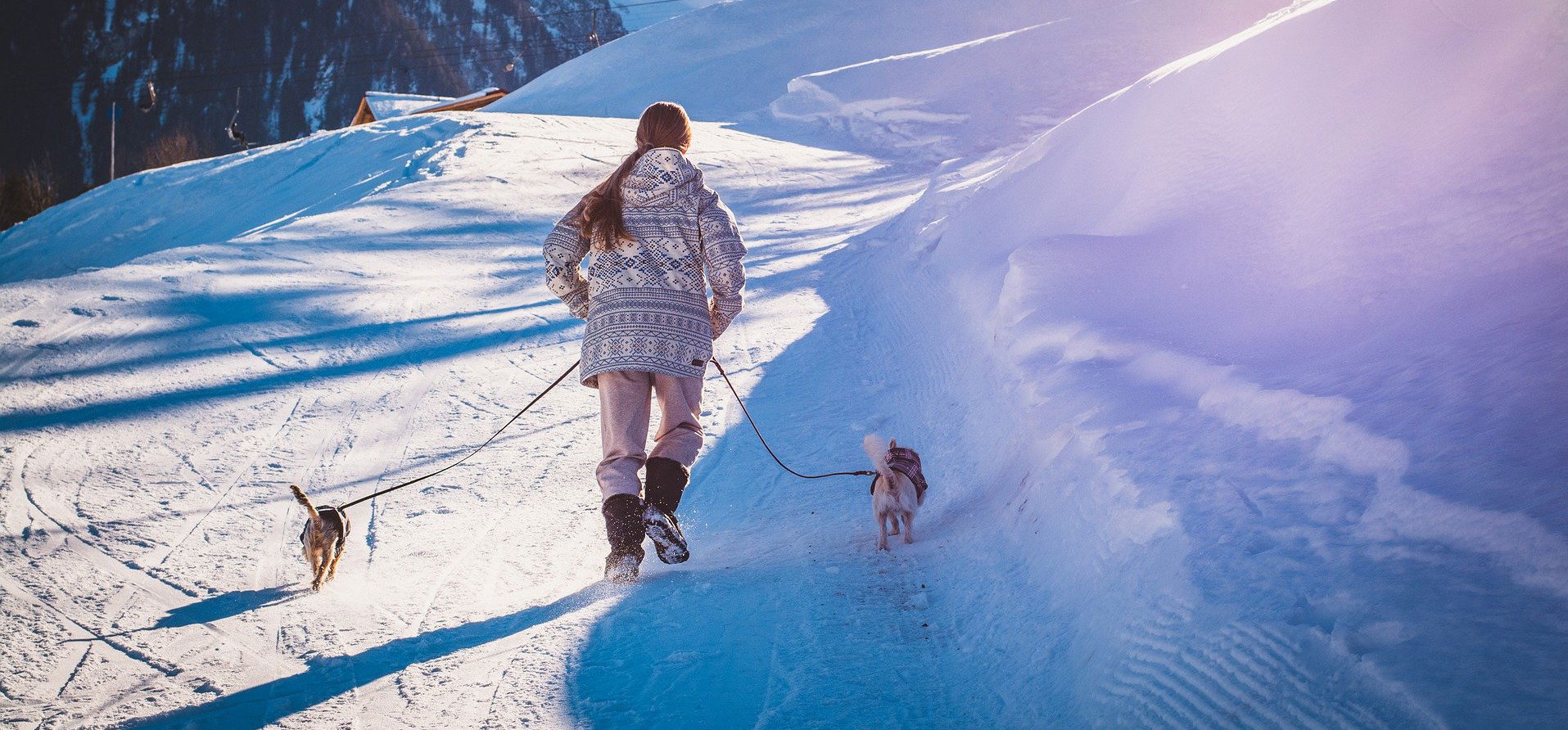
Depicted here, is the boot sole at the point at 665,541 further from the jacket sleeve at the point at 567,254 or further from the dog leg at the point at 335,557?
Answer: the dog leg at the point at 335,557

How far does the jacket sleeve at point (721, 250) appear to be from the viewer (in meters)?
3.43

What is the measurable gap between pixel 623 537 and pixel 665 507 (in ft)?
0.70

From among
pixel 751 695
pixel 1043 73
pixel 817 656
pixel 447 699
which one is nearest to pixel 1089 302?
pixel 817 656

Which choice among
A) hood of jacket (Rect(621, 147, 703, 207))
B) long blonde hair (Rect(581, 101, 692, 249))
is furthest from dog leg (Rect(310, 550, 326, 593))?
hood of jacket (Rect(621, 147, 703, 207))

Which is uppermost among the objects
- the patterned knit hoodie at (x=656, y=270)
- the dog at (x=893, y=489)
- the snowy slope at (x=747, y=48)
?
the snowy slope at (x=747, y=48)

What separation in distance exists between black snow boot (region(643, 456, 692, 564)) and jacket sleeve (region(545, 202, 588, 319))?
2.23 ft

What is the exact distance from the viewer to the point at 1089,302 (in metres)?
4.35

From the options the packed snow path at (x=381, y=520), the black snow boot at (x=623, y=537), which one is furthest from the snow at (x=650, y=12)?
the black snow boot at (x=623, y=537)

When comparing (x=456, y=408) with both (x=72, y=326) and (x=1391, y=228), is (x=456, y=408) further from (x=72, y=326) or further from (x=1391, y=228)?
(x=1391, y=228)

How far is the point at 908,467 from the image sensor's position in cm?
357

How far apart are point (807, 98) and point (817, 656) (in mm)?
22483

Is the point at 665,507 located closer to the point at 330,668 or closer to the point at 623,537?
the point at 623,537

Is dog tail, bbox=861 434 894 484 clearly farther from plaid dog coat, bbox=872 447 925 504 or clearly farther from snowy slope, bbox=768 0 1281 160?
snowy slope, bbox=768 0 1281 160

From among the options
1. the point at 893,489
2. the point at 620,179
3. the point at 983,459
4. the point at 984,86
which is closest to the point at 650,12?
the point at 984,86
